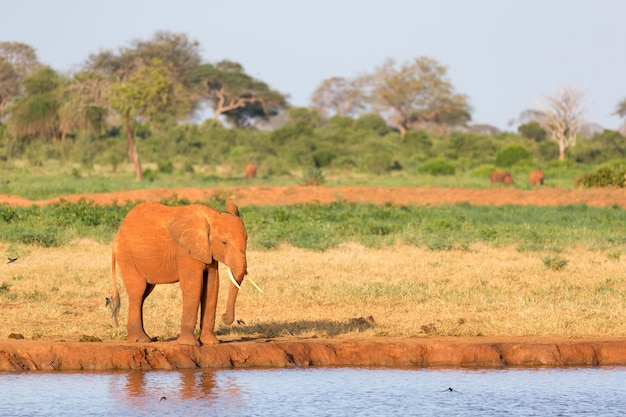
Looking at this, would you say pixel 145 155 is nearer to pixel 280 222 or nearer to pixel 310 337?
pixel 280 222

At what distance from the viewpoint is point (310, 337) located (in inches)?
424

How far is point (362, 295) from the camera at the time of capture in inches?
531

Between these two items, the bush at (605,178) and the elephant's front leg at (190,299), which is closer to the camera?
the elephant's front leg at (190,299)

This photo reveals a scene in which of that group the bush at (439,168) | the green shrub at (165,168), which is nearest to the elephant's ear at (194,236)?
the green shrub at (165,168)

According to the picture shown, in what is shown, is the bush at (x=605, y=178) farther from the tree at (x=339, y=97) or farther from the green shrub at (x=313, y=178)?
the tree at (x=339, y=97)

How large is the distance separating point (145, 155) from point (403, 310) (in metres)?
38.5

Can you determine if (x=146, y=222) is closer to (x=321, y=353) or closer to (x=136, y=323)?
(x=136, y=323)

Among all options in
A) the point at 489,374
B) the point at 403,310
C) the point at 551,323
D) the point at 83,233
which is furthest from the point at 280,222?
the point at 489,374

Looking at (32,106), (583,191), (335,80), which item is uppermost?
(335,80)

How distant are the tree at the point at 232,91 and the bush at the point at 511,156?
2405 centimetres

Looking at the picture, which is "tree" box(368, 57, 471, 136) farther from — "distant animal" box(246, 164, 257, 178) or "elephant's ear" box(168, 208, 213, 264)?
"elephant's ear" box(168, 208, 213, 264)

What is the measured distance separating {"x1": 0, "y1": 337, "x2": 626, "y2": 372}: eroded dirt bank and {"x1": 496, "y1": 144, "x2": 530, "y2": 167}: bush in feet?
131

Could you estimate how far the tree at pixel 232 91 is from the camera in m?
71.2

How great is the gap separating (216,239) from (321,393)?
5.76ft
